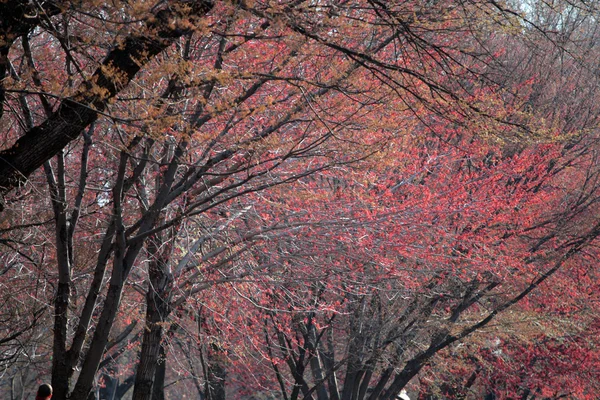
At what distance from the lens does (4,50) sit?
5.54 m

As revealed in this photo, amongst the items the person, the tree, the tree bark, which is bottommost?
the person

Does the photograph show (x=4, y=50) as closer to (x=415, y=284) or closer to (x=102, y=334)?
(x=102, y=334)

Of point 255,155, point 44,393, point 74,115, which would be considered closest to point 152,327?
point 255,155

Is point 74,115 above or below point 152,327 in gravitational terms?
below

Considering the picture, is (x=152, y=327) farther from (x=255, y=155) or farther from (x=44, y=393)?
(x=44, y=393)

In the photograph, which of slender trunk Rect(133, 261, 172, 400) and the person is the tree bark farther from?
slender trunk Rect(133, 261, 172, 400)

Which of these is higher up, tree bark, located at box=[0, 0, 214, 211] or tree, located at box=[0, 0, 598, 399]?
tree, located at box=[0, 0, 598, 399]

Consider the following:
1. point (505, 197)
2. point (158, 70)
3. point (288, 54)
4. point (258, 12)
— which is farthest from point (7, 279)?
point (505, 197)

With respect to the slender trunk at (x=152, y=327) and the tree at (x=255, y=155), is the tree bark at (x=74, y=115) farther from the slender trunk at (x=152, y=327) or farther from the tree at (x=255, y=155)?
the slender trunk at (x=152, y=327)

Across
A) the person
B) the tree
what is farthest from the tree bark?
the person

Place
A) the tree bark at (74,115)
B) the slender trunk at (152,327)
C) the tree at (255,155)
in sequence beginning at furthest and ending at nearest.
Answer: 1. the slender trunk at (152,327)
2. the tree at (255,155)
3. the tree bark at (74,115)

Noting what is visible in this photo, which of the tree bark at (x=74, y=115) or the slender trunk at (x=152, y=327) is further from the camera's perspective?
the slender trunk at (x=152, y=327)

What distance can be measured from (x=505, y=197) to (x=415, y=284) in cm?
262

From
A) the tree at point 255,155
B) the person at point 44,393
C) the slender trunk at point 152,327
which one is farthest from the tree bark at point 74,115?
the slender trunk at point 152,327
